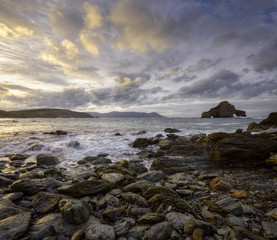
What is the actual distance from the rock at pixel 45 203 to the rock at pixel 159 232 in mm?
2541

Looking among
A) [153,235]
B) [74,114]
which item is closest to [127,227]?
[153,235]

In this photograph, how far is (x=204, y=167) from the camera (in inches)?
275

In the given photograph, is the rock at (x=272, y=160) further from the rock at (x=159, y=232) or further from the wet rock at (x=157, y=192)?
the rock at (x=159, y=232)

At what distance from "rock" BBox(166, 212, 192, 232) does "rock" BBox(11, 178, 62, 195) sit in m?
4.07

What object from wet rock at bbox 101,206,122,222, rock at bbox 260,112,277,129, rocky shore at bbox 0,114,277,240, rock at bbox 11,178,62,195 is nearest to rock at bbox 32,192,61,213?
rocky shore at bbox 0,114,277,240

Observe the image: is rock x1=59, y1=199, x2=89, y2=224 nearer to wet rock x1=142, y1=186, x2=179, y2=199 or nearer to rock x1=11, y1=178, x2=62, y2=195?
wet rock x1=142, y1=186, x2=179, y2=199

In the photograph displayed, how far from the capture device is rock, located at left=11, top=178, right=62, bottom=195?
4441 mm

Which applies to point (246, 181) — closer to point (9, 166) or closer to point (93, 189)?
point (93, 189)

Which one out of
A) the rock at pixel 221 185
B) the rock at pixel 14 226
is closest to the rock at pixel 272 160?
the rock at pixel 221 185

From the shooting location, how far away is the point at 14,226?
2729 mm

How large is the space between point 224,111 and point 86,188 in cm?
12165

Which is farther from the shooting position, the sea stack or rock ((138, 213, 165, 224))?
the sea stack

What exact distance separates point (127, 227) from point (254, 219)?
9.48ft

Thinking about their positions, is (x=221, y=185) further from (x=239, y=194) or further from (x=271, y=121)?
(x=271, y=121)
